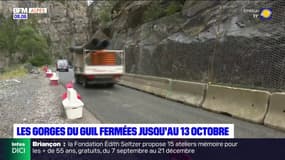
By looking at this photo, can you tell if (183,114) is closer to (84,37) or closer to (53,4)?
(84,37)

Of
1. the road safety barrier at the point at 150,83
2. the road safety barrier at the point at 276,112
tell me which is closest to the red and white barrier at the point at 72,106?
the road safety barrier at the point at 150,83

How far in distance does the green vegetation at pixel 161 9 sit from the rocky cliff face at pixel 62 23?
281 feet

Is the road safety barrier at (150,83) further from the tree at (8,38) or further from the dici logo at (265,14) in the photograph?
→ the tree at (8,38)

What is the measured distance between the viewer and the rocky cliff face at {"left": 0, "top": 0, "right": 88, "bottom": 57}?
10744 centimetres

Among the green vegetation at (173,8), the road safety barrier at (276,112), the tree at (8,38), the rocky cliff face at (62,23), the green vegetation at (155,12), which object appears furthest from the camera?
the rocky cliff face at (62,23)

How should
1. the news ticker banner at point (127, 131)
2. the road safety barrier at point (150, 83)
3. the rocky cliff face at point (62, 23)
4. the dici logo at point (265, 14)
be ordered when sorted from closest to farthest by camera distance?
the news ticker banner at point (127, 131), the dici logo at point (265, 14), the road safety barrier at point (150, 83), the rocky cliff face at point (62, 23)

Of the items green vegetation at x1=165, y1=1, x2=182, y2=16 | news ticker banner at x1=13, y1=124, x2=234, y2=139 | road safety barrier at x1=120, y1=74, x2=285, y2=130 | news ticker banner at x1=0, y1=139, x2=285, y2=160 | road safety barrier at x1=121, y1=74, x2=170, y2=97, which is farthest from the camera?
green vegetation at x1=165, y1=1, x2=182, y2=16

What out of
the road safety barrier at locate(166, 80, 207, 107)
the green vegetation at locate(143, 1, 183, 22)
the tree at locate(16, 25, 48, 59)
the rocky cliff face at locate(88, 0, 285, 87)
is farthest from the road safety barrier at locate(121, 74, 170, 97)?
the tree at locate(16, 25, 48, 59)

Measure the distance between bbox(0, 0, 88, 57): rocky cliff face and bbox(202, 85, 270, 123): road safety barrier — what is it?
105 meters

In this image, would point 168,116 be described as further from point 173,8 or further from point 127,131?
point 173,8

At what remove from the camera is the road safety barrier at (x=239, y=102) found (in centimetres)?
623

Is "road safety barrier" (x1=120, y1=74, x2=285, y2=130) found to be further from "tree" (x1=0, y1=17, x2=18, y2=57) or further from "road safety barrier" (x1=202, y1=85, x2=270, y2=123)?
"tree" (x1=0, y1=17, x2=18, y2=57)

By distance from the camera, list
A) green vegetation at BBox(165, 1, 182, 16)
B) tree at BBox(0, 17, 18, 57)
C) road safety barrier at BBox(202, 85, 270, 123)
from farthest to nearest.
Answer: tree at BBox(0, 17, 18, 57) < green vegetation at BBox(165, 1, 182, 16) < road safety barrier at BBox(202, 85, 270, 123)

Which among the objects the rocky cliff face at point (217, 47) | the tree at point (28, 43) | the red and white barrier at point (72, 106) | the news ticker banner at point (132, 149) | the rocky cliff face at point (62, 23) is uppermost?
the rocky cliff face at point (62, 23)
